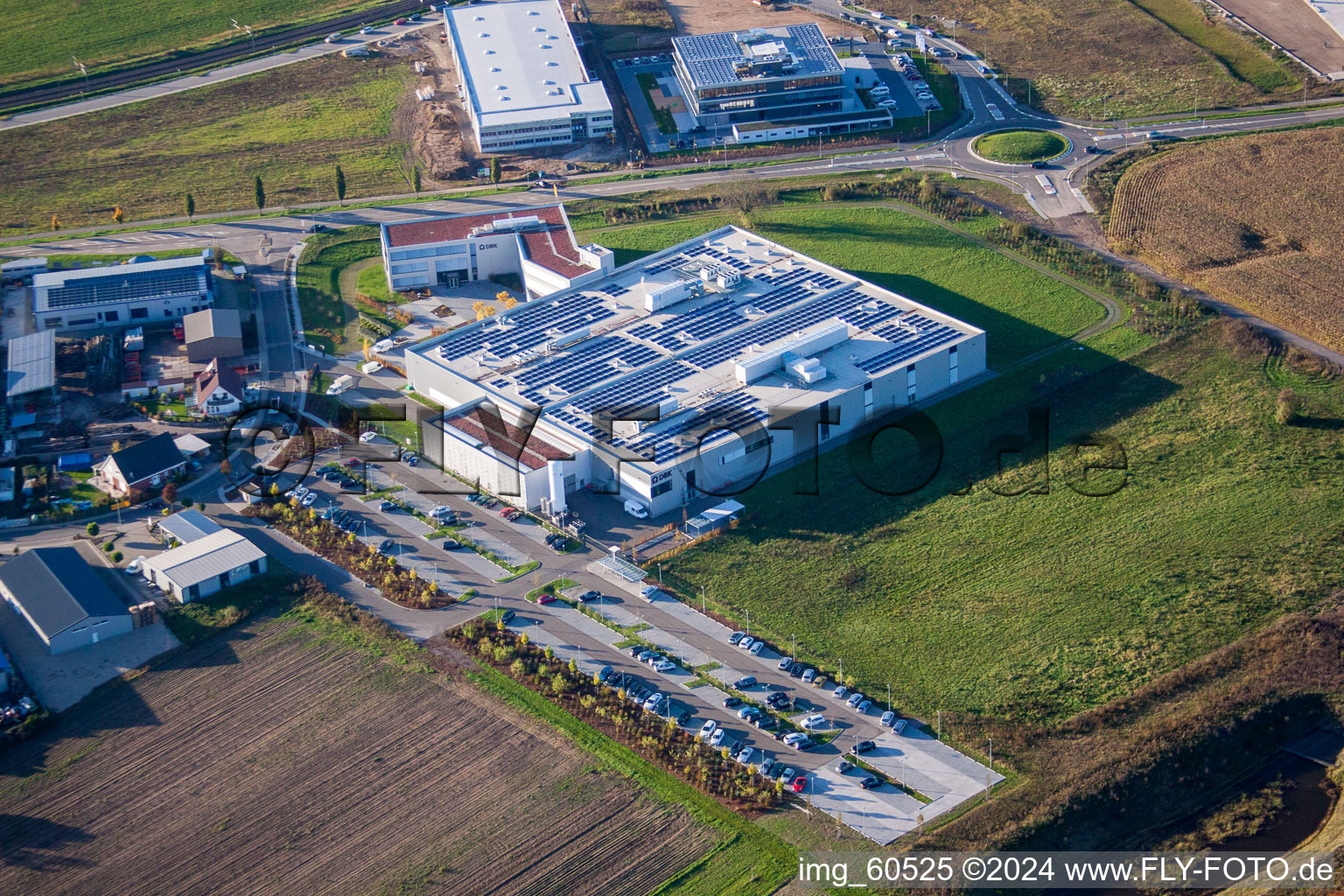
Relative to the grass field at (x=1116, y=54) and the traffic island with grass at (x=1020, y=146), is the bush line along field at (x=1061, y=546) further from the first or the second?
the grass field at (x=1116, y=54)

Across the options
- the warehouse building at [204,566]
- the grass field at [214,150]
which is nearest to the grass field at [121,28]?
the grass field at [214,150]

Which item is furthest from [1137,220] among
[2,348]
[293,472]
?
[2,348]

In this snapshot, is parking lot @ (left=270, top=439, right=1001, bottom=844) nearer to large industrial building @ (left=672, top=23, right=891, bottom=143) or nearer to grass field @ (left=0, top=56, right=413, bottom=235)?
grass field @ (left=0, top=56, right=413, bottom=235)

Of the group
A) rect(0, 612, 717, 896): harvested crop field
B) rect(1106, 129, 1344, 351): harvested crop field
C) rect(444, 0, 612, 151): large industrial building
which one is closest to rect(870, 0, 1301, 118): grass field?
rect(1106, 129, 1344, 351): harvested crop field

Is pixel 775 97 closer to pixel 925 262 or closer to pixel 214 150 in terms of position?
pixel 925 262

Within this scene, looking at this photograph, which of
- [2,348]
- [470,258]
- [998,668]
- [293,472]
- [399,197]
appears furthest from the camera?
[399,197]

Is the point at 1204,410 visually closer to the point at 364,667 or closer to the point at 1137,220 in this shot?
the point at 1137,220

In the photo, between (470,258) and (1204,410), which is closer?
(1204,410)
